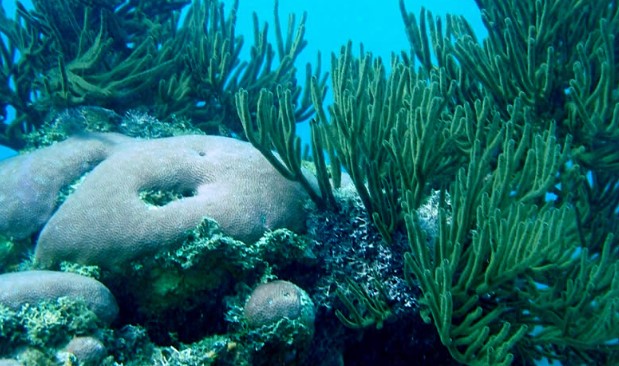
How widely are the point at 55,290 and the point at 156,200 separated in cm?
87

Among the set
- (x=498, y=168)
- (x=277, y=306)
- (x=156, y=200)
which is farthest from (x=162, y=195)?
(x=498, y=168)

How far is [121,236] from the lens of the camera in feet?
9.36

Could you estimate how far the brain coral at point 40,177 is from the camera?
347 cm

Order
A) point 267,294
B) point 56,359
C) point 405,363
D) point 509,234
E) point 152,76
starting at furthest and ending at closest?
point 152,76 < point 405,363 < point 267,294 < point 509,234 < point 56,359

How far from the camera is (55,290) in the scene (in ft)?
8.24

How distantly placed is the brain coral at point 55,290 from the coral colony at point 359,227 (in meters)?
0.01

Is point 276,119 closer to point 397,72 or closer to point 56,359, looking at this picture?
point 397,72

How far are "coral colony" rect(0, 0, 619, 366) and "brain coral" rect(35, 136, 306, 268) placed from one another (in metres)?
0.01

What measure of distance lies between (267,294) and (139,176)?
125cm

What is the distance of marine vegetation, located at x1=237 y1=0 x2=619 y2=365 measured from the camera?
8.52 ft

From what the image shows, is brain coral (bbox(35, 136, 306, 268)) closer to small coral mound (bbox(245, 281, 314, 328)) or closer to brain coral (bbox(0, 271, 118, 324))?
brain coral (bbox(0, 271, 118, 324))

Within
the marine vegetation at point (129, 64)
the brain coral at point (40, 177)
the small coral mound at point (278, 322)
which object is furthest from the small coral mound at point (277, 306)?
the marine vegetation at point (129, 64)

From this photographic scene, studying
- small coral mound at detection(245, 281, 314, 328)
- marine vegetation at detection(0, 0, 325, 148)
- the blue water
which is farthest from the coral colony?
the blue water

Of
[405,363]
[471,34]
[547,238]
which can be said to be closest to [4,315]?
[405,363]
